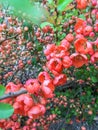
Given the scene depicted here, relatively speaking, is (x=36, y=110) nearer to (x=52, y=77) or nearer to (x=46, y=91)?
(x=46, y=91)

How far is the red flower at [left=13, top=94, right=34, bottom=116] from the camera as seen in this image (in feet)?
2.58

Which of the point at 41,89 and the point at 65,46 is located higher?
the point at 65,46

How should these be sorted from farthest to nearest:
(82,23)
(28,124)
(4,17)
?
(4,17) < (28,124) < (82,23)

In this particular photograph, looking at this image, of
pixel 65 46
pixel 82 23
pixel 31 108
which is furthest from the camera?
pixel 82 23

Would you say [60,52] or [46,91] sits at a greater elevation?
[60,52]

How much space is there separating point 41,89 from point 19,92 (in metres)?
0.07

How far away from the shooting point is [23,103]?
31.7 inches

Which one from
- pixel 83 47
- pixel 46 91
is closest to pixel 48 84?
pixel 46 91

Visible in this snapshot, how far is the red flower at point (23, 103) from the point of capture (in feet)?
2.58

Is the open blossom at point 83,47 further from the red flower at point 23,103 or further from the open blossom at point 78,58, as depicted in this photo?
the red flower at point 23,103

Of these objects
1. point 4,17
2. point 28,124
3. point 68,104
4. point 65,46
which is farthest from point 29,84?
point 68,104

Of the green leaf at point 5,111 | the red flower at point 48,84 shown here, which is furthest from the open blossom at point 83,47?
the green leaf at point 5,111

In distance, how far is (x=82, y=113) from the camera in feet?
9.08

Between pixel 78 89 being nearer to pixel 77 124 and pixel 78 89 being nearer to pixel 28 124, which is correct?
Answer: pixel 77 124
